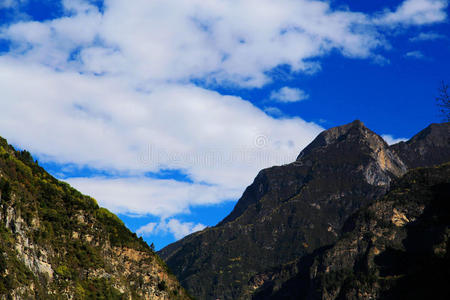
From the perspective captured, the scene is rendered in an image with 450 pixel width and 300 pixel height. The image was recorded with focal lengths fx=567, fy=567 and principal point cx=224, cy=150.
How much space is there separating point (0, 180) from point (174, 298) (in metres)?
85.2

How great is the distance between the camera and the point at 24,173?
513ft

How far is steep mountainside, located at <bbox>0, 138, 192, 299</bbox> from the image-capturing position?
401 ft

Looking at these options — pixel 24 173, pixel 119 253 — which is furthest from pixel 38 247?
pixel 119 253

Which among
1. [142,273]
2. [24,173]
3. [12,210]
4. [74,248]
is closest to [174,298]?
[142,273]

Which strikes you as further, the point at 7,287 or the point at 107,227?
the point at 107,227

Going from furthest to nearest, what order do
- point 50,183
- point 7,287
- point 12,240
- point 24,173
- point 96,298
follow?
1. point 50,183
2. point 24,173
3. point 96,298
4. point 12,240
5. point 7,287

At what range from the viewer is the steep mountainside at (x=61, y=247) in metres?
122

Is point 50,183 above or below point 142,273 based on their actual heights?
above

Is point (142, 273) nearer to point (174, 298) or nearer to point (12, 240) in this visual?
point (174, 298)

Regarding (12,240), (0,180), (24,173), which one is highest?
(24,173)

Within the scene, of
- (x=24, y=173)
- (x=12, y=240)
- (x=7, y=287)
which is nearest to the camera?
(x=7, y=287)

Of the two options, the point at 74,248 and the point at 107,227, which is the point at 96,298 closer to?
the point at 74,248

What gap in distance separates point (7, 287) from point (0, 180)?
2768 centimetres

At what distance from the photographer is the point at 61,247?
148 metres
